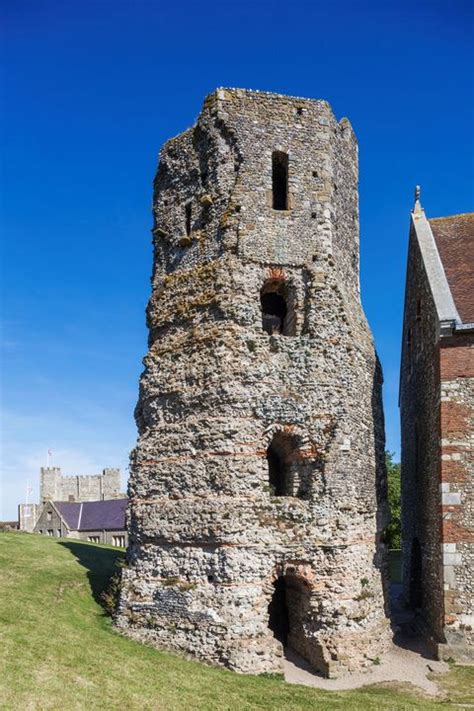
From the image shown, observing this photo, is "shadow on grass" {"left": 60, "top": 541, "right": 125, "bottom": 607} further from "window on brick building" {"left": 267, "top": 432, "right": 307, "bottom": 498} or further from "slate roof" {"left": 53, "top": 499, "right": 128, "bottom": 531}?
"slate roof" {"left": 53, "top": 499, "right": 128, "bottom": 531}

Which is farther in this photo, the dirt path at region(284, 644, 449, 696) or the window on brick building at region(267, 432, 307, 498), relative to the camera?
the window on brick building at region(267, 432, 307, 498)

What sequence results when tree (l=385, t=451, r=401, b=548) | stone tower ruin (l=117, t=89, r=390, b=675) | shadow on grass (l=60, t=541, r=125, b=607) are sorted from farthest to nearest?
tree (l=385, t=451, r=401, b=548), shadow on grass (l=60, t=541, r=125, b=607), stone tower ruin (l=117, t=89, r=390, b=675)

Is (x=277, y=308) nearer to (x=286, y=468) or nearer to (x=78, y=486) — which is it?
(x=286, y=468)

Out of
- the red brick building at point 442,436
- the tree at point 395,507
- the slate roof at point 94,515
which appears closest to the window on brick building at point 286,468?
the red brick building at point 442,436

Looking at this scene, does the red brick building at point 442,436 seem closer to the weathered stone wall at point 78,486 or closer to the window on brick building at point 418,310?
the window on brick building at point 418,310

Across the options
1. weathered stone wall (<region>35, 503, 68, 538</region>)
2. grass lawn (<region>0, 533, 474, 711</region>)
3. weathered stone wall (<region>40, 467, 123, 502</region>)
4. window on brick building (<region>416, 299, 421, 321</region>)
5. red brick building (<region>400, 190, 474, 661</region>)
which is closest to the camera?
grass lawn (<region>0, 533, 474, 711</region>)

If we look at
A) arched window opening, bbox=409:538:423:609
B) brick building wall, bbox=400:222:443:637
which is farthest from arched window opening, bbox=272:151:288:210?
arched window opening, bbox=409:538:423:609

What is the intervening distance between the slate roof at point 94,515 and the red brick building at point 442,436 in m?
29.9

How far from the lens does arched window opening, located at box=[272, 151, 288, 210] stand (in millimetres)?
16781

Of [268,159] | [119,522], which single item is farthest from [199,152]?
[119,522]

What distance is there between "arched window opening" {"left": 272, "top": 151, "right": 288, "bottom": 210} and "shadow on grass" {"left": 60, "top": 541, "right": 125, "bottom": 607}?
34.3 feet

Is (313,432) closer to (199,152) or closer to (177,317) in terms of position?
(177,317)

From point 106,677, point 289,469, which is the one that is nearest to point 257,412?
point 289,469

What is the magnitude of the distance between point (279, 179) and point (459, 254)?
5761 millimetres
